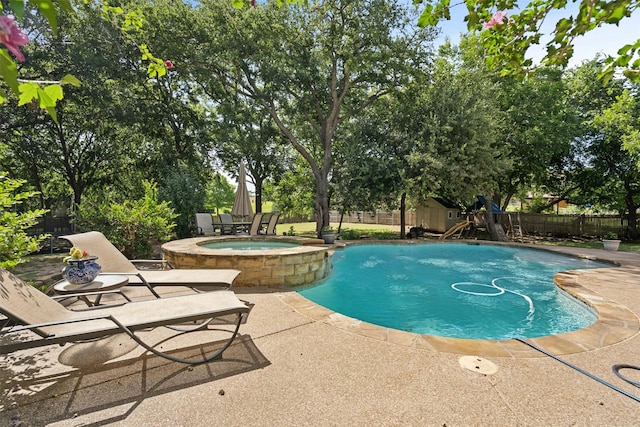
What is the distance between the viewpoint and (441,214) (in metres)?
20.2

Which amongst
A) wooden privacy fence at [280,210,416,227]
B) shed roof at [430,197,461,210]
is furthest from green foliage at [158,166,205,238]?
wooden privacy fence at [280,210,416,227]

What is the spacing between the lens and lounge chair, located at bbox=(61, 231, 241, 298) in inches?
153

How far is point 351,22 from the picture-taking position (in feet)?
41.1

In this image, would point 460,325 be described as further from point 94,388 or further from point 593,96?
point 593,96

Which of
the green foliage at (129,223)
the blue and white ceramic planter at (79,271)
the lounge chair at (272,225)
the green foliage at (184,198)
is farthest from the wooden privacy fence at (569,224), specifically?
the blue and white ceramic planter at (79,271)

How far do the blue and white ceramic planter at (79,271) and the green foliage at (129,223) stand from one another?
451 cm

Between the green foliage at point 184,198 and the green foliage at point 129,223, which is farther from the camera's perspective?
the green foliage at point 184,198

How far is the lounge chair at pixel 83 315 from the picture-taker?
224cm

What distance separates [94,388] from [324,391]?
1829 millimetres

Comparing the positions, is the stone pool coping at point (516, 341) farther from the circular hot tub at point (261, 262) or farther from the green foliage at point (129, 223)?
the green foliage at point (129, 223)

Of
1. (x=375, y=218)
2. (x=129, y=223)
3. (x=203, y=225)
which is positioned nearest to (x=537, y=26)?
(x=129, y=223)

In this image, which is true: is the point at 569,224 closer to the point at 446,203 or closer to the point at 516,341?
the point at 446,203

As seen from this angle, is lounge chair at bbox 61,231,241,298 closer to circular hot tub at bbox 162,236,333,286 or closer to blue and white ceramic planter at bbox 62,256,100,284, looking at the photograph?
blue and white ceramic planter at bbox 62,256,100,284

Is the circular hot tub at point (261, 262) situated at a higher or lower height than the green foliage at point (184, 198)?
lower
